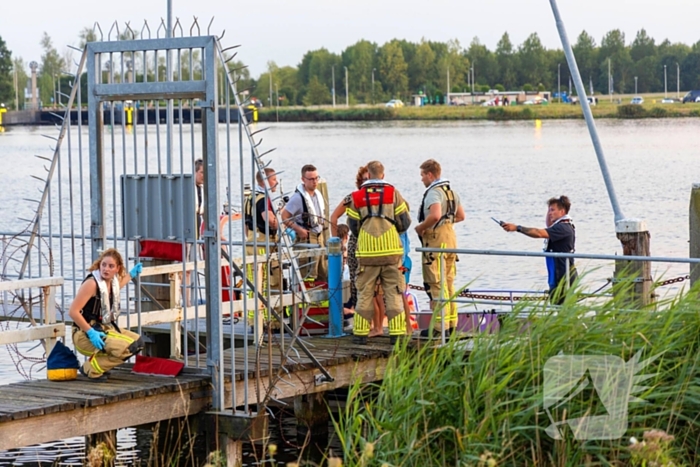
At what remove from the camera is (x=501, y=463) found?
7.29 metres

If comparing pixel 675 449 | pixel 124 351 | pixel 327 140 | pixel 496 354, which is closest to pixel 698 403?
pixel 675 449

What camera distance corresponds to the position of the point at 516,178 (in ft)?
196

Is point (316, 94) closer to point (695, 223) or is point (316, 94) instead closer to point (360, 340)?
point (695, 223)

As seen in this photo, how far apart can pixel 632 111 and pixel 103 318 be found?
142m

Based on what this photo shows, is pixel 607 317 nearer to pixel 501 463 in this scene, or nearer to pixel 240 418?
pixel 501 463

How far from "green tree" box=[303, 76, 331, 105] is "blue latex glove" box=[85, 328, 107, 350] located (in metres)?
186

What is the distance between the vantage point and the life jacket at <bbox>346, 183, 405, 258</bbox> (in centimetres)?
1104

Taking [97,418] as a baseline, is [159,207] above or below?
above

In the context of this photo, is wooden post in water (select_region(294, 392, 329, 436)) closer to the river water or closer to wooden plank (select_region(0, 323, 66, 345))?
the river water

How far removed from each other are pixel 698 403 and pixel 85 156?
4134cm

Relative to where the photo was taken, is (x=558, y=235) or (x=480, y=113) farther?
(x=480, y=113)

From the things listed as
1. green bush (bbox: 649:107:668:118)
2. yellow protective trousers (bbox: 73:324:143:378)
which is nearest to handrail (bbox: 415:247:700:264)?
yellow protective trousers (bbox: 73:324:143:378)

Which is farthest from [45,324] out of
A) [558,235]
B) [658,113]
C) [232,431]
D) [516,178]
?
[658,113]

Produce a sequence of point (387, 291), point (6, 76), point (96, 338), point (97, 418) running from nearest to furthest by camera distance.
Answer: point (97, 418) < point (96, 338) < point (387, 291) < point (6, 76)
